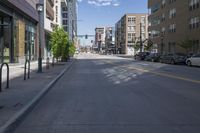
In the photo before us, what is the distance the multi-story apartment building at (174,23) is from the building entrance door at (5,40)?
105ft

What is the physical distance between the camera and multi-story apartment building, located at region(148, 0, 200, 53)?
210 ft

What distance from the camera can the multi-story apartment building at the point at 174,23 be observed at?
6390cm

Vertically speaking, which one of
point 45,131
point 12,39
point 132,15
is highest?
point 132,15

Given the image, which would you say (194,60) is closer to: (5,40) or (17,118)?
(5,40)

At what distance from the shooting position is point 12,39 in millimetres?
39906

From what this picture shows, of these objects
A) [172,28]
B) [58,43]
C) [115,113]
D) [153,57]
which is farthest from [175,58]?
[115,113]

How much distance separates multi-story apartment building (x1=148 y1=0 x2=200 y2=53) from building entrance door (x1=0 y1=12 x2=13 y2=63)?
105 ft

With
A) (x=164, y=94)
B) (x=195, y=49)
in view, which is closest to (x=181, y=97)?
(x=164, y=94)

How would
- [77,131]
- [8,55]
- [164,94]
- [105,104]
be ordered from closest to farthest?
[77,131]
[105,104]
[164,94]
[8,55]

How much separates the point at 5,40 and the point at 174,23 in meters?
44.3

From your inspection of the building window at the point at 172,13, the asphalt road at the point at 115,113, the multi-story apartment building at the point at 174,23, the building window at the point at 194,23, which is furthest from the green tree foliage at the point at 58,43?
the building window at the point at 172,13

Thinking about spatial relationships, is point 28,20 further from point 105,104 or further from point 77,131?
point 77,131

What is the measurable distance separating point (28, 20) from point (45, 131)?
4364 centimetres

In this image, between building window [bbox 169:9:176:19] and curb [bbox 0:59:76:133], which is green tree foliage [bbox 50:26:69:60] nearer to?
curb [bbox 0:59:76:133]
